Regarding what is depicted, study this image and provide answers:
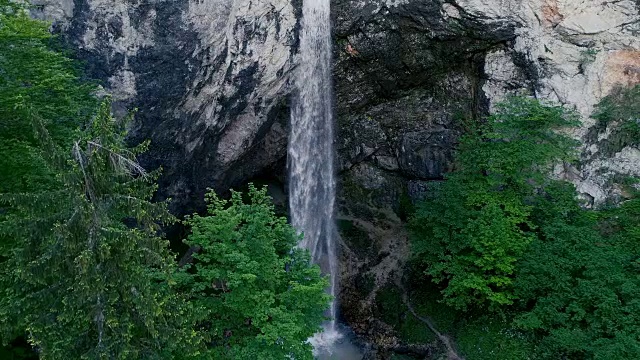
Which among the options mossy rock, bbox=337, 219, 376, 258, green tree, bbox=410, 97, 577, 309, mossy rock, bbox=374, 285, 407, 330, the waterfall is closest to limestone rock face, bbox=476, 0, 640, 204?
green tree, bbox=410, 97, 577, 309

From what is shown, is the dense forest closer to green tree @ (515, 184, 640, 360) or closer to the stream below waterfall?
green tree @ (515, 184, 640, 360)

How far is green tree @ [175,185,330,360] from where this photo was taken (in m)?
9.08

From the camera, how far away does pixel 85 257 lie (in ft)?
20.3

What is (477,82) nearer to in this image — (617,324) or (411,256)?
(411,256)

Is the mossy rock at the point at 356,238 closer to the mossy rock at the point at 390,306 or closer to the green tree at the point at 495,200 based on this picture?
the mossy rock at the point at 390,306

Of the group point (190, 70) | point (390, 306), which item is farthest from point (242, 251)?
point (390, 306)

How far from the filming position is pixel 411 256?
1866 centimetres

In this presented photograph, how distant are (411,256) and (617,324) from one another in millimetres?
7862

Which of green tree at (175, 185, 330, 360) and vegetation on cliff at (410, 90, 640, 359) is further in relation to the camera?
vegetation on cliff at (410, 90, 640, 359)

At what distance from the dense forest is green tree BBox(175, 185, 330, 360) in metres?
0.04

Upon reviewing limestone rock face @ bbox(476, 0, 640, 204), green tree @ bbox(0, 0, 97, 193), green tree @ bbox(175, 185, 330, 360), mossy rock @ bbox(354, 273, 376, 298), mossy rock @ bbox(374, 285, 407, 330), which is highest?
limestone rock face @ bbox(476, 0, 640, 204)

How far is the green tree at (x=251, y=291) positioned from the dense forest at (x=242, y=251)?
0.12ft

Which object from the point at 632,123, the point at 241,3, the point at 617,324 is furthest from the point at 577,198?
the point at 241,3

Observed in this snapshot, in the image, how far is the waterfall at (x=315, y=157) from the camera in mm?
17016
